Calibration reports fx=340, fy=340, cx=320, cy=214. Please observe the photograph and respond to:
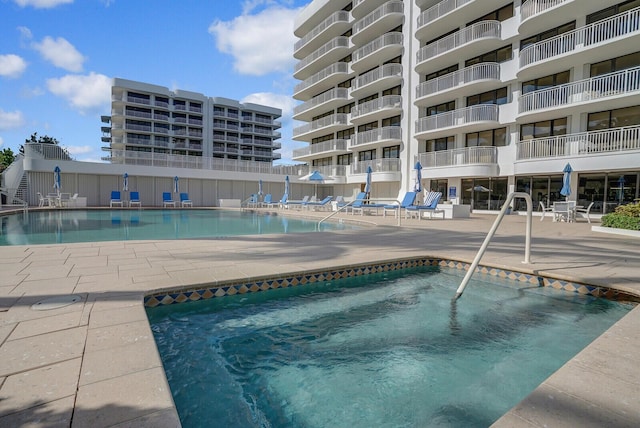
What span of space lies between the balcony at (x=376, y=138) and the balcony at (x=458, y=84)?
2376 millimetres

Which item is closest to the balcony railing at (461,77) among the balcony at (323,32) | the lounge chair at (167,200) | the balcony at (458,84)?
the balcony at (458,84)

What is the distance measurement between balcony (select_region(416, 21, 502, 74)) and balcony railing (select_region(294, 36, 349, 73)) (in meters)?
8.12

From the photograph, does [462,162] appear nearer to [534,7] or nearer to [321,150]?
[534,7]

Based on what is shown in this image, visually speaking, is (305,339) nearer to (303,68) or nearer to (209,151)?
(303,68)

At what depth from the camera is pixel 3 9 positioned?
493 inches

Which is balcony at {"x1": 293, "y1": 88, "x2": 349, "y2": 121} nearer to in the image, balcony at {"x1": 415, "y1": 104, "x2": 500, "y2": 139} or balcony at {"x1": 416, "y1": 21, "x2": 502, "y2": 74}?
balcony at {"x1": 416, "y1": 21, "x2": 502, "y2": 74}

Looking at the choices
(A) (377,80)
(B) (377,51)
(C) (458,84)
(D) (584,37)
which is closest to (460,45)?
(C) (458,84)

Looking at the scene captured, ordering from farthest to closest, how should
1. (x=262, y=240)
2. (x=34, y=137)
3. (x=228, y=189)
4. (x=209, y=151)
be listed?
(x=34, y=137), (x=209, y=151), (x=228, y=189), (x=262, y=240)

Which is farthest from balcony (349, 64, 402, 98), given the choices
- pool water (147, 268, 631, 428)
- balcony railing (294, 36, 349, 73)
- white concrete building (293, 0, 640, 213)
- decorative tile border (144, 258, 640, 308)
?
pool water (147, 268, 631, 428)

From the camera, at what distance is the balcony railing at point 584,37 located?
13.1 meters

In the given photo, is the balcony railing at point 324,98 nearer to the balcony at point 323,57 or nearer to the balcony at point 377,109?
the balcony at point 377,109

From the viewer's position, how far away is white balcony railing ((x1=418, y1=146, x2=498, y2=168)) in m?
18.0

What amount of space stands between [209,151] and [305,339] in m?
52.2

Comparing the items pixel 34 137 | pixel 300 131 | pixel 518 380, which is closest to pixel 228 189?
pixel 300 131
